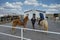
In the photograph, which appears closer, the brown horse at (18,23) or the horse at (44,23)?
the horse at (44,23)

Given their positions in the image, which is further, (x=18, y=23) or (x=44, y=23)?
(x=18, y=23)

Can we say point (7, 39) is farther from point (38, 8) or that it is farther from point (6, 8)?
point (38, 8)

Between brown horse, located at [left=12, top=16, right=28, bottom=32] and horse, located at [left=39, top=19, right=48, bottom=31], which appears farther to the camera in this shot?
brown horse, located at [left=12, top=16, right=28, bottom=32]

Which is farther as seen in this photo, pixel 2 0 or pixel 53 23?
pixel 2 0

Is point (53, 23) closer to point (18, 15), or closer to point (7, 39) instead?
point (18, 15)

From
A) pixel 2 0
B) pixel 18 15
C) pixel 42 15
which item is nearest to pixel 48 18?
pixel 42 15

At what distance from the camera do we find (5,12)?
405 cm

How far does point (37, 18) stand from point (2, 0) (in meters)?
1.21

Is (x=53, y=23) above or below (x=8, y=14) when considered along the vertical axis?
below

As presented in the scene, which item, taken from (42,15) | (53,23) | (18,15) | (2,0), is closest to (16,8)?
(18,15)

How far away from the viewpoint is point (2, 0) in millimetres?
4035

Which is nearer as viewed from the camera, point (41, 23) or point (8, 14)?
point (41, 23)

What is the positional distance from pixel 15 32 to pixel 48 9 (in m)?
1.15

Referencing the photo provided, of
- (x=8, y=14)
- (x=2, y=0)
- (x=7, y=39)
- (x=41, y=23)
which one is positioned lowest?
(x=7, y=39)
